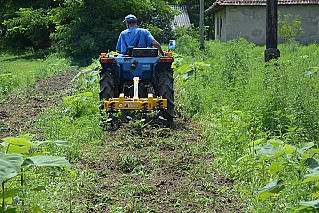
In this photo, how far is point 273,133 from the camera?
881 centimetres

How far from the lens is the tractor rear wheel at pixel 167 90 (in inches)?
397

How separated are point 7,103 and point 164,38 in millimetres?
19319

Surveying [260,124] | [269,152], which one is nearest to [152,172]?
[260,124]

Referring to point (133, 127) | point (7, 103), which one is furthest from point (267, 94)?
point (7, 103)

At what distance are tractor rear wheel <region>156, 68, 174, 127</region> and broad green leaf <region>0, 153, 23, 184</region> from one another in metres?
6.92

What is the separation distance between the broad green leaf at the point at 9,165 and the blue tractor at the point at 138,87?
6379 mm

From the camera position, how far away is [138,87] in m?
10.7

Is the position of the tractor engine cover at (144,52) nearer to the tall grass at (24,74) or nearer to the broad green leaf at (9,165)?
the tall grass at (24,74)

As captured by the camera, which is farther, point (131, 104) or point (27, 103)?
point (27, 103)

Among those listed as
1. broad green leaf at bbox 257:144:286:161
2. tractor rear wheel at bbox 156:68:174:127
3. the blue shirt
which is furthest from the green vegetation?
broad green leaf at bbox 257:144:286:161

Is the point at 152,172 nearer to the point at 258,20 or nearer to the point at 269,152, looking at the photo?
the point at 269,152

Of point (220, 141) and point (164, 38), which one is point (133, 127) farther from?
point (164, 38)

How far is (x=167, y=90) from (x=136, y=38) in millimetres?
1203

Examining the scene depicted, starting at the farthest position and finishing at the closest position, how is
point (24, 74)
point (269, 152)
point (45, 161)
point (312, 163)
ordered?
point (24, 74) → point (269, 152) → point (312, 163) → point (45, 161)
